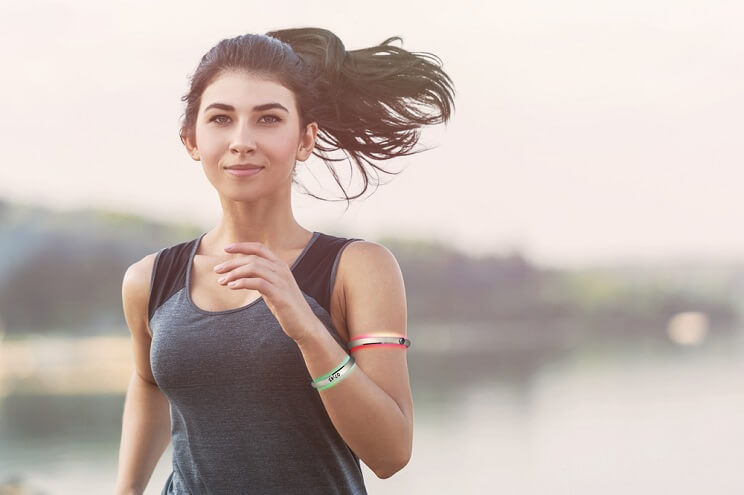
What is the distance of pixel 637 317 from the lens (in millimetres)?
30516

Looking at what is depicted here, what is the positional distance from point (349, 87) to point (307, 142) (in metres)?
0.19

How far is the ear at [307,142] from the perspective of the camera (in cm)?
198

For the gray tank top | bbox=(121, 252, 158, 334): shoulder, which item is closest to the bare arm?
bbox=(121, 252, 158, 334): shoulder

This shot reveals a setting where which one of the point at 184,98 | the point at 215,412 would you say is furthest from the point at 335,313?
the point at 184,98

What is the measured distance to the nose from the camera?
1860mm

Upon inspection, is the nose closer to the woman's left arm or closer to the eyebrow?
the eyebrow

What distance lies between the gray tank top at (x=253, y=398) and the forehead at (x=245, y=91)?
251 millimetres

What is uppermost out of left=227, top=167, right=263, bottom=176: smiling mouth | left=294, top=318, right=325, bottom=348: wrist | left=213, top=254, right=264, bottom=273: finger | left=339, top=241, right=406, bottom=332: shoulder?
left=227, top=167, right=263, bottom=176: smiling mouth

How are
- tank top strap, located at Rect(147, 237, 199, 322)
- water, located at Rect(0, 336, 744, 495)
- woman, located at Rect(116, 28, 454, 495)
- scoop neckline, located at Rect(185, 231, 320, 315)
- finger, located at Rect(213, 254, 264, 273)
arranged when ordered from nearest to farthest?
1. finger, located at Rect(213, 254, 264, 273)
2. woman, located at Rect(116, 28, 454, 495)
3. scoop neckline, located at Rect(185, 231, 320, 315)
4. tank top strap, located at Rect(147, 237, 199, 322)
5. water, located at Rect(0, 336, 744, 495)

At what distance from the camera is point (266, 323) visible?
1868 mm

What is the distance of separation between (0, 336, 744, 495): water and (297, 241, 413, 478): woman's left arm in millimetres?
4068

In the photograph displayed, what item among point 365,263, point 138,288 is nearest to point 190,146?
point 138,288

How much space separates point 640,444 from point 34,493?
9792mm

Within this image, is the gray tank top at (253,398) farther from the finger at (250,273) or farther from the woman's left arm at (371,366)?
the finger at (250,273)
